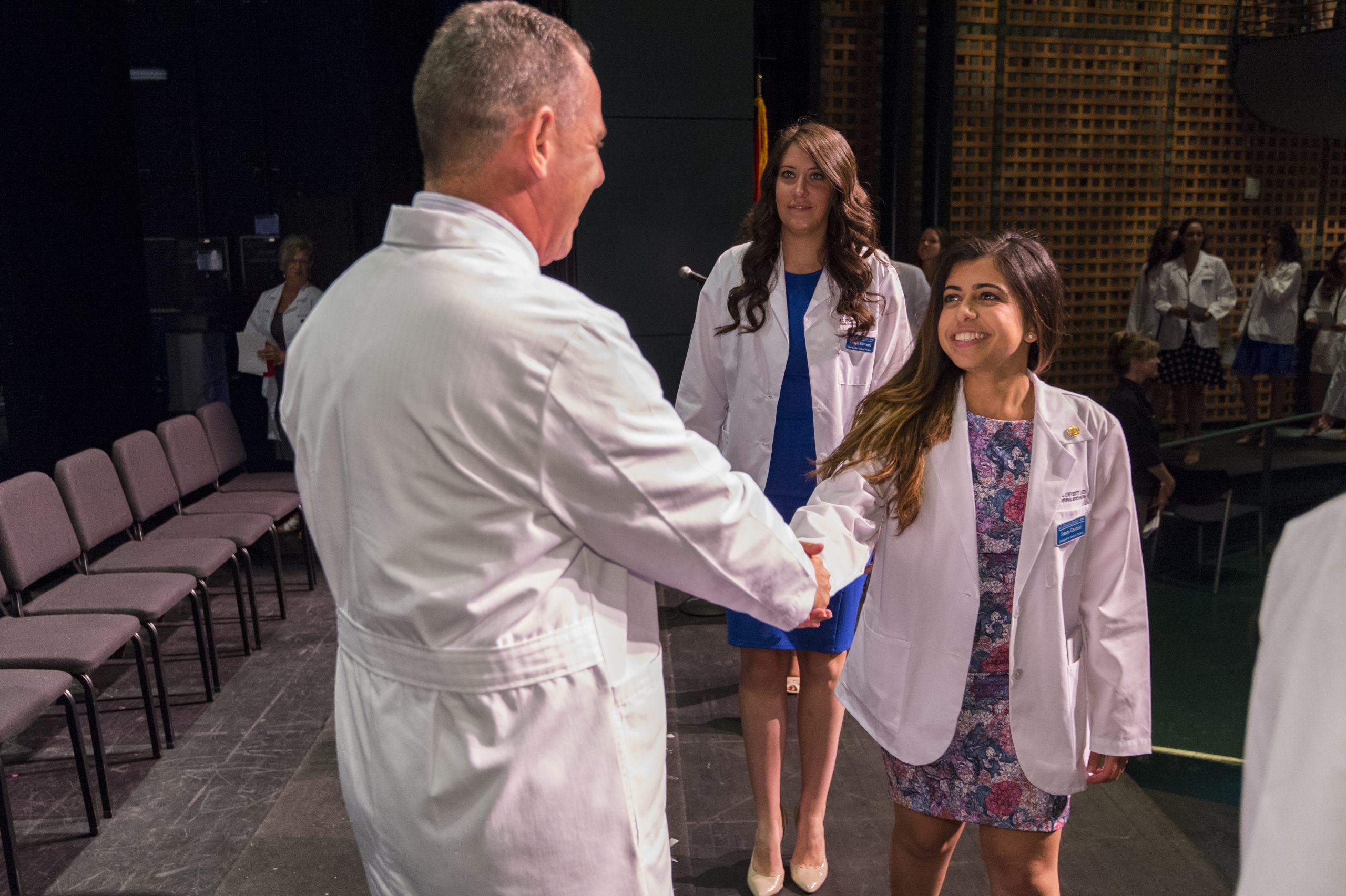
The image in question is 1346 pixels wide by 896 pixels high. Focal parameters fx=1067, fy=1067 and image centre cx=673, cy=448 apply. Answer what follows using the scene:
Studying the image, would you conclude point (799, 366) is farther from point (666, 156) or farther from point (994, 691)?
point (666, 156)

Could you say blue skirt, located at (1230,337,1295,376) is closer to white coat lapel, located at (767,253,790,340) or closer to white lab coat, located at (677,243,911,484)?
white lab coat, located at (677,243,911,484)

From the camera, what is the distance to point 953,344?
1.93 meters

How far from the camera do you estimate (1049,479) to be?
73.2 inches

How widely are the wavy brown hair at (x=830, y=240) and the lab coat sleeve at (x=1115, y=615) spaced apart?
906 mm

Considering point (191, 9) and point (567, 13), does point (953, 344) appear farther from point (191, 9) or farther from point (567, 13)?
point (191, 9)

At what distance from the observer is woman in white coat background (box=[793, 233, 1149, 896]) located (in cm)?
186

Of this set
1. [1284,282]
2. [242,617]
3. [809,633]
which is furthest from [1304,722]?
[1284,282]

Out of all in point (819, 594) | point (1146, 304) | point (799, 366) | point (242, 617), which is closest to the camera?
point (819, 594)

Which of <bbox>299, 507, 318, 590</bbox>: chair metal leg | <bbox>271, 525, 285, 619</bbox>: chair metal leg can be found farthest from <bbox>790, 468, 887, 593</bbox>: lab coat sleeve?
<bbox>299, 507, 318, 590</bbox>: chair metal leg

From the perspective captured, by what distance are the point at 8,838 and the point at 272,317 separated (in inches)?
156

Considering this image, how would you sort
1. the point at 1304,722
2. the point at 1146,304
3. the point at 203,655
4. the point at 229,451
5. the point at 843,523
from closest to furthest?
the point at 1304,722
the point at 843,523
the point at 203,655
the point at 229,451
the point at 1146,304

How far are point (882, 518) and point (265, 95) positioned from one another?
5.91 metres

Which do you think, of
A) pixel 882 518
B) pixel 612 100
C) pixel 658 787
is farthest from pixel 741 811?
pixel 612 100

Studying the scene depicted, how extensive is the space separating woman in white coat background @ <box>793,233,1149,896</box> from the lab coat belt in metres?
0.74
